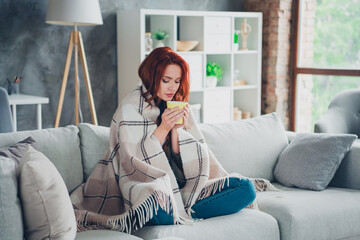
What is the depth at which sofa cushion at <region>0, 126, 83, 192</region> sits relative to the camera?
94.2 inches

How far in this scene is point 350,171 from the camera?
2.97m

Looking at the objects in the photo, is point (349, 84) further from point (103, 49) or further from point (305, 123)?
point (103, 49)

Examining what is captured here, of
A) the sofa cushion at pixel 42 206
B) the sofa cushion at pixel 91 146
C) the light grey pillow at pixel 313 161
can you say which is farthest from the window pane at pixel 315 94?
the sofa cushion at pixel 42 206

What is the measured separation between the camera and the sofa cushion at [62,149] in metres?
2.39

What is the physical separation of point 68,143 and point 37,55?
2175mm

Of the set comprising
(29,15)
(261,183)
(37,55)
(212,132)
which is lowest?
(261,183)

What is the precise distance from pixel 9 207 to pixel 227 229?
0.97m

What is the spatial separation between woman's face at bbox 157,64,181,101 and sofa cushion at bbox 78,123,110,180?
36 cm

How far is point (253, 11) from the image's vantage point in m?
5.70

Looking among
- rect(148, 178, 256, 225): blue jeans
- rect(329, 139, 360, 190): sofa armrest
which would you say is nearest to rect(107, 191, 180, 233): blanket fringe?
rect(148, 178, 256, 225): blue jeans

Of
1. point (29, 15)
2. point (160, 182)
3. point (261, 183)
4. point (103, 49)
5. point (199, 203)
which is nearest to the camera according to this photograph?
point (160, 182)

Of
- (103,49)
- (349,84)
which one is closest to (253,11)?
(349,84)

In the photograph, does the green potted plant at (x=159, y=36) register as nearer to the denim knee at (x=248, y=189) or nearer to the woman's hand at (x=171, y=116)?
the woman's hand at (x=171, y=116)

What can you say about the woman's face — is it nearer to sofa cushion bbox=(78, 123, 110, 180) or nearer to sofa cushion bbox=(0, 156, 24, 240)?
sofa cushion bbox=(78, 123, 110, 180)
